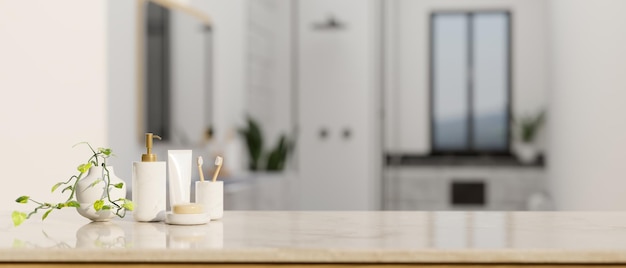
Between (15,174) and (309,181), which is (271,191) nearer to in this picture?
(309,181)

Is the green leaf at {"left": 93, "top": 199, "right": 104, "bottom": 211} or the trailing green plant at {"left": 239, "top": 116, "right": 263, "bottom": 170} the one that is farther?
the trailing green plant at {"left": 239, "top": 116, "right": 263, "bottom": 170}

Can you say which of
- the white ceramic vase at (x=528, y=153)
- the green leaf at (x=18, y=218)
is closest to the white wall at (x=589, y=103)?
the white ceramic vase at (x=528, y=153)

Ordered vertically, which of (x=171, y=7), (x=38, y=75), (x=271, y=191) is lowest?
(x=271, y=191)

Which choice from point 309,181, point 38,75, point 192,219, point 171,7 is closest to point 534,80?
point 309,181

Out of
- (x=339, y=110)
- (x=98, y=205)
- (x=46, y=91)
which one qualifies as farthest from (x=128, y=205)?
(x=339, y=110)

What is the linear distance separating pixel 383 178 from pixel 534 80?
168cm

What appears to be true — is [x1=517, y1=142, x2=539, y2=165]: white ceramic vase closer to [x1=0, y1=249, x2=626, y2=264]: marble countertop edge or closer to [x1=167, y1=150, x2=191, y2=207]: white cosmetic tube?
[x1=167, y1=150, x2=191, y2=207]: white cosmetic tube

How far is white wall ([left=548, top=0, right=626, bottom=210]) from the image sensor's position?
3117 millimetres

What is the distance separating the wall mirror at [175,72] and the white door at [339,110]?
1772 millimetres

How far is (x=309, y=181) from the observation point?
6.43 m

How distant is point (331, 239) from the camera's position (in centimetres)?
139

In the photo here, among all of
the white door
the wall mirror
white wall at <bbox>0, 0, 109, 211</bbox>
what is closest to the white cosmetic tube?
white wall at <bbox>0, 0, 109, 211</bbox>

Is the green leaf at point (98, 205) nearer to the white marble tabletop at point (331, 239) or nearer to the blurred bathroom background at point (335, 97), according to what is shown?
the white marble tabletop at point (331, 239)

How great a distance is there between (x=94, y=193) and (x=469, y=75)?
6.00 metres
